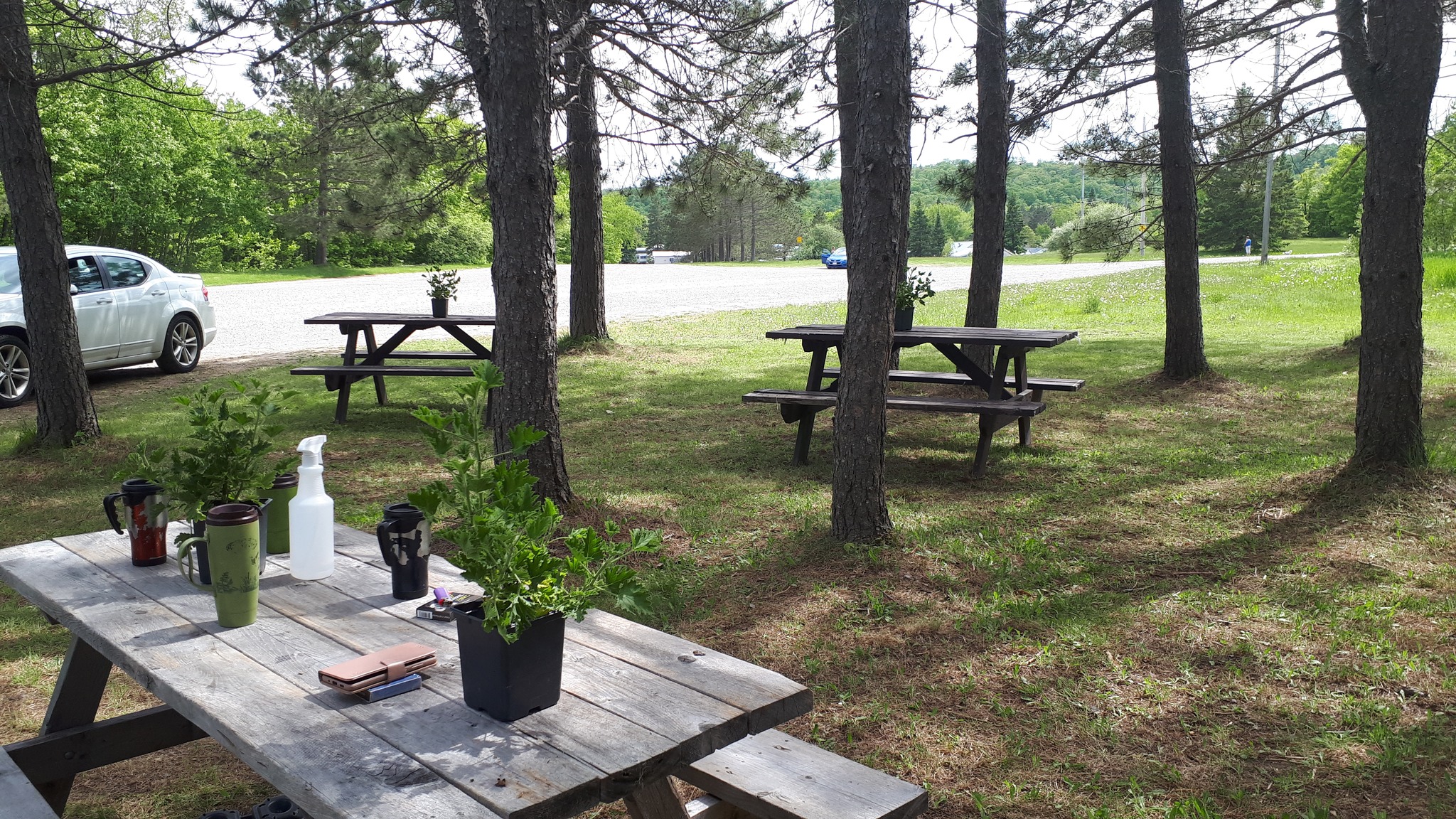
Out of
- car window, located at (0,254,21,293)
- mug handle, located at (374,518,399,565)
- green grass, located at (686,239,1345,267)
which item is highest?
green grass, located at (686,239,1345,267)

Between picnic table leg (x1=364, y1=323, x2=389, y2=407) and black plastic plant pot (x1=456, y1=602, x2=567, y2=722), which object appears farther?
picnic table leg (x1=364, y1=323, x2=389, y2=407)

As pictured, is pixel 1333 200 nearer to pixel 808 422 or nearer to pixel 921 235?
pixel 921 235

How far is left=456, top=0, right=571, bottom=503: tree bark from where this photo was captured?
4730mm

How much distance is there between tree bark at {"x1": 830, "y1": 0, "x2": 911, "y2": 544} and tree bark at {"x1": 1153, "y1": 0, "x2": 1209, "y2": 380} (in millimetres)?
5480

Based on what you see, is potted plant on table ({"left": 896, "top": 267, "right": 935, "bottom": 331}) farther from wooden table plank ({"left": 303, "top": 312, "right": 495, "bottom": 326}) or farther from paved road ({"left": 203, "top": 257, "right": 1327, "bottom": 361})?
paved road ({"left": 203, "top": 257, "right": 1327, "bottom": 361})

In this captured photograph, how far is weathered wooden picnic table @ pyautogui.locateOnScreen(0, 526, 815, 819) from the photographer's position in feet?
5.06

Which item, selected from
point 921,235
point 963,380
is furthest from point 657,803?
→ point 921,235

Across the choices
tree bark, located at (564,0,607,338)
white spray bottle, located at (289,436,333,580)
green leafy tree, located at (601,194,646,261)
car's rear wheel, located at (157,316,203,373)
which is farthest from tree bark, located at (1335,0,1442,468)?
green leafy tree, located at (601,194,646,261)

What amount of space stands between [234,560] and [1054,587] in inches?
135

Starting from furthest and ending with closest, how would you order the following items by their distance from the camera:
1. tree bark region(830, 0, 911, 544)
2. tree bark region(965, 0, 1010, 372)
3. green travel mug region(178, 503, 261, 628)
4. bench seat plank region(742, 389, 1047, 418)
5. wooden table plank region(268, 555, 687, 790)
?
tree bark region(965, 0, 1010, 372) → bench seat plank region(742, 389, 1047, 418) → tree bark region(830, 0, 911, 544) → green travel mug region(178, 503, 261, 628) → wooden table plank region(268, 555, 687, 790)

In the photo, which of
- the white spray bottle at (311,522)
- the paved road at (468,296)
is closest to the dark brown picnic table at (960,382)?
the white spray bottle at (311,522)

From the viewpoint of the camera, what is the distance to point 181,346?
35.7ft

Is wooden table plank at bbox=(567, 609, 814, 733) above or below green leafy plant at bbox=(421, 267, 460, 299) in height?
below

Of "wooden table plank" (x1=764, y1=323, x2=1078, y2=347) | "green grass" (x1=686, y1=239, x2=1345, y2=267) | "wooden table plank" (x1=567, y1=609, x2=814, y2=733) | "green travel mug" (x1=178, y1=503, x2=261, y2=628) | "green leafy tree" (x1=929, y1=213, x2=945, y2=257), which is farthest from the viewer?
"green leafy tree" (x1=929, y1=213, x2=945, y2=257)
